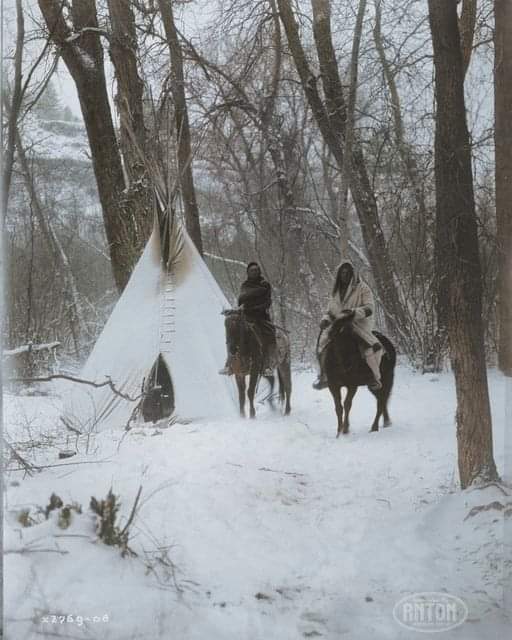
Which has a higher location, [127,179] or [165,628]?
[127,179]

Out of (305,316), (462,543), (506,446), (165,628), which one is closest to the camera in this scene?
(165,628)

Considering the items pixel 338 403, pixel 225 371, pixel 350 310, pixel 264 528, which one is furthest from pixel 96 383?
pixel 350 310

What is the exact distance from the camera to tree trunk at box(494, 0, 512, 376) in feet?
8.85

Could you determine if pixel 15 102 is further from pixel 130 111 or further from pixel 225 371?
pixel 225 371

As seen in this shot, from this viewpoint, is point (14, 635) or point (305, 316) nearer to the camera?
point (14, 635)

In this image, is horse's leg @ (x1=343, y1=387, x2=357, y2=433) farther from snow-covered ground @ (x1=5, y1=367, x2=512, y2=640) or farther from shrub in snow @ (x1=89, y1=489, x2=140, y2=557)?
shrub in snow @ (x1=89, y1=489, x2=140, y2=557)

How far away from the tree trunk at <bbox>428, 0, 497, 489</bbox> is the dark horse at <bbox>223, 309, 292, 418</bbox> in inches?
30.9

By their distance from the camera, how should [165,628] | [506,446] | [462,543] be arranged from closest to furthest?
[165,628] < [462,543] < [506,446]

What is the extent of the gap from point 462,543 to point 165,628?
47.1 inches

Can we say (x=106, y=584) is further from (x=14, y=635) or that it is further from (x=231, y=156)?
(x=231, y=156)

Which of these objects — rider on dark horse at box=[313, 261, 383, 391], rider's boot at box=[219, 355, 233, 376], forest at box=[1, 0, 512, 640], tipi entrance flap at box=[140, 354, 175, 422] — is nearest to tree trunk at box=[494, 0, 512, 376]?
forest at box=[1, 0, 512, 640]

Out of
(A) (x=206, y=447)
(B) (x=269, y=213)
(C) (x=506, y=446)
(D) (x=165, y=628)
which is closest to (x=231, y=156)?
(B) (x=269, y=213)

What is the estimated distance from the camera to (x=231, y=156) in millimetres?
2951

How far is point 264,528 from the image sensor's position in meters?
2.42
